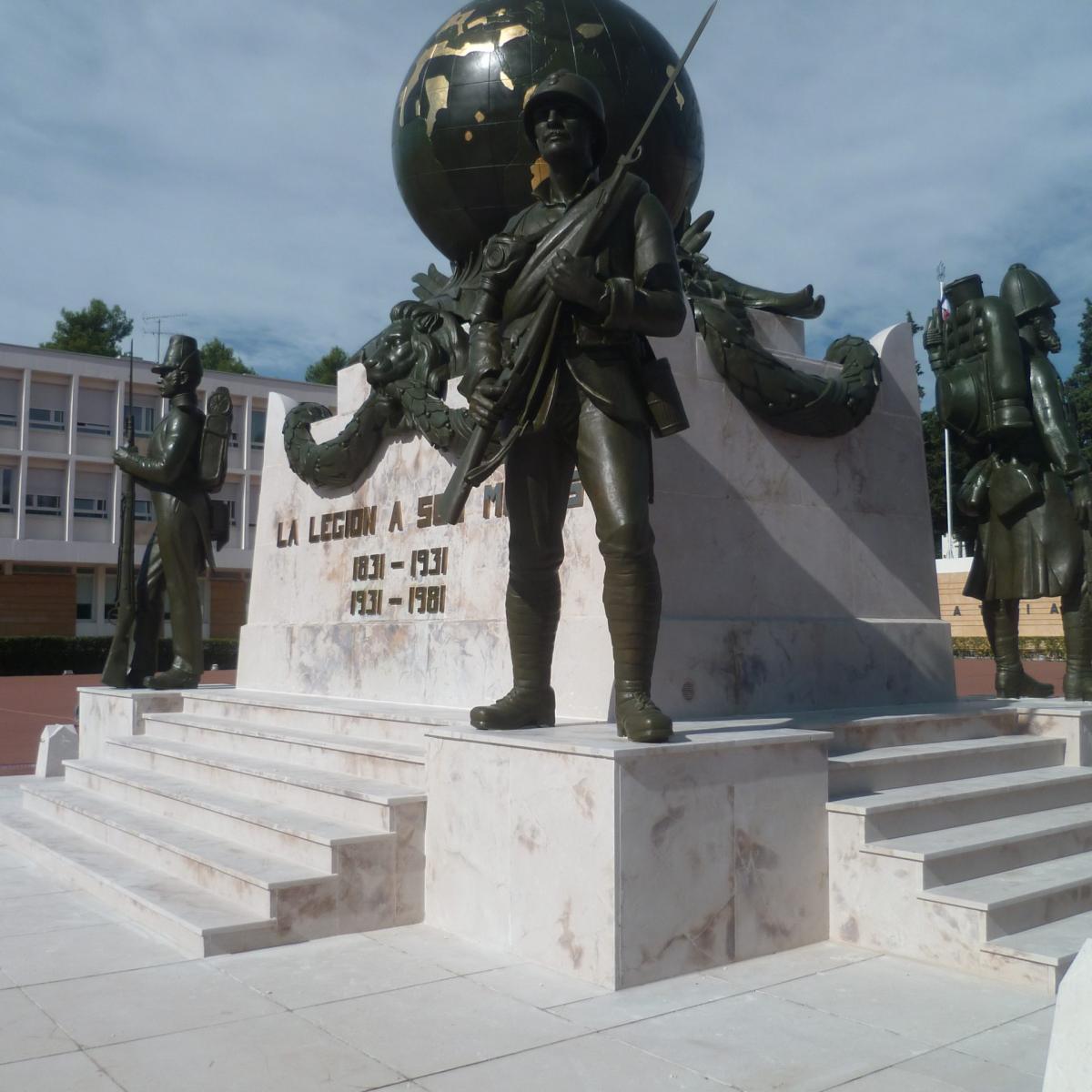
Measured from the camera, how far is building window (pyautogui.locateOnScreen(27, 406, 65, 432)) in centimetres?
4106

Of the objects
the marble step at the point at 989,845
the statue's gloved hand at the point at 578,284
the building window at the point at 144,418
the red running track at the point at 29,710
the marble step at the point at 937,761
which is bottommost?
the red running track at the point at 29,710

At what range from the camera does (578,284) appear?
4230 millimetres

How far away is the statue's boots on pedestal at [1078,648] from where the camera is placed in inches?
286

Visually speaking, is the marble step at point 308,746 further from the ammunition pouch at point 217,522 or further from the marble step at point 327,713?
the ammunition pouch at point 217,522

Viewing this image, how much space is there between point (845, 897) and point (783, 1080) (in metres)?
1.57

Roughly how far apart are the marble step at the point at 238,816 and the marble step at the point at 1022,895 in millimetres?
2234

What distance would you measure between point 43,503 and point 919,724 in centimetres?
4123

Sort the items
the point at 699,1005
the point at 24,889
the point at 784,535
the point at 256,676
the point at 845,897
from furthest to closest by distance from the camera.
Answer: the point at 256,676, the point at 784,535, the point at 24,889, the point at 845,897, the point at 699,1005

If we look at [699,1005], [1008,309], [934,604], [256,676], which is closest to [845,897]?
[699,1005]

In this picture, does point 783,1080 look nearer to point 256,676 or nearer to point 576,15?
point 256,676

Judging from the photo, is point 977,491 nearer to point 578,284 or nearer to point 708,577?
point 708,577

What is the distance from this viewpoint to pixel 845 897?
4531mm

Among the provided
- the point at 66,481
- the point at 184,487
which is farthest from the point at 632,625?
the point at 66,481

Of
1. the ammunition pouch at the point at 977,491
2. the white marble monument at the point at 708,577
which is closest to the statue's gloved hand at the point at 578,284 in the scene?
the white marble monument at the point at 708,577
